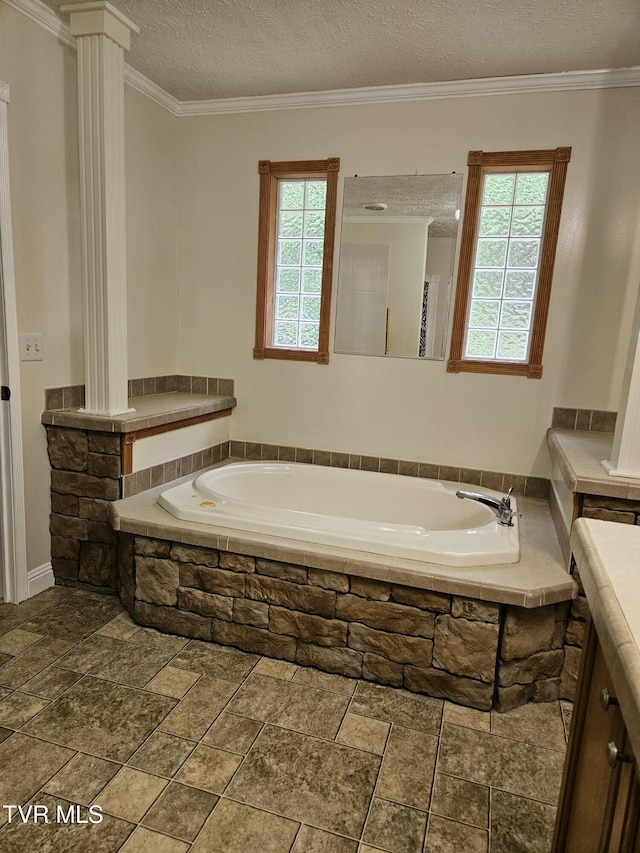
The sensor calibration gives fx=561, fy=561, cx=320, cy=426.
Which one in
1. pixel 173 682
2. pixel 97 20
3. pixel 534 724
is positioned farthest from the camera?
pixel 97 20

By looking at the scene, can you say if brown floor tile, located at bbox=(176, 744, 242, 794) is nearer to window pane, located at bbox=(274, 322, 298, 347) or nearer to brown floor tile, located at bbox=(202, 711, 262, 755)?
brown floor tile, located at bbox=(202, 711, 262, 755)

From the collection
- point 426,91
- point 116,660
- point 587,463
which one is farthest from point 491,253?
point 116,660

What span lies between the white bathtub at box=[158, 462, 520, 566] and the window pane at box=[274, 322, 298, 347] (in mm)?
764

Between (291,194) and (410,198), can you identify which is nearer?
(410,198)

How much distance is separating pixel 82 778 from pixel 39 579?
1.35m

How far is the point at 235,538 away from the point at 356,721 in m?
0.83

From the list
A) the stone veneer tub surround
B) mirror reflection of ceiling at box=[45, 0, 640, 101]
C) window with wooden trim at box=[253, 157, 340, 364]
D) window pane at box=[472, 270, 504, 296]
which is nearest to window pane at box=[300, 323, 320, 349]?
window with wooden trim at box=[253, 157, 340, 364]

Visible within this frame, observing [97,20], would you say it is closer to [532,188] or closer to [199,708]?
[532,188]

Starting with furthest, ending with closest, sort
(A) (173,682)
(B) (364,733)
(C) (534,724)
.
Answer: (A) (173,682) < (C) (534,724) < (B) (364,733)

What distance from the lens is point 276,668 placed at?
228cm

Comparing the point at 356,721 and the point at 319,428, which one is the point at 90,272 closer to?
the point at 319,428

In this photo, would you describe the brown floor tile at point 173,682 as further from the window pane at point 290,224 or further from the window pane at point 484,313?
the window pane at point 290,224

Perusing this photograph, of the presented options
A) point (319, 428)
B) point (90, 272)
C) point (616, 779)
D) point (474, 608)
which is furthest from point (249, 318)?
point (616, 779)

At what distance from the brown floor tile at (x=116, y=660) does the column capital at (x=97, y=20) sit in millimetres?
2623
